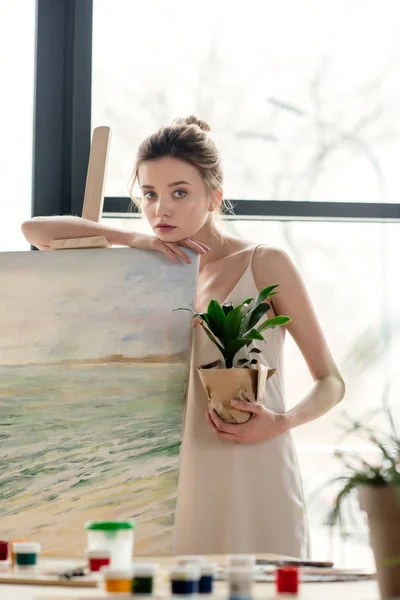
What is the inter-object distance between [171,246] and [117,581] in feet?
2.96

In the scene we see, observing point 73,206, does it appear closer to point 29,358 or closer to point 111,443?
point 29,358

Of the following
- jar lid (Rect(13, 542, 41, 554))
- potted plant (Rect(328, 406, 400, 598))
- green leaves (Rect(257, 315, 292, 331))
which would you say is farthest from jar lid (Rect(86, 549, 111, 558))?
green leaves (Rect(257, 315, 292, 331))

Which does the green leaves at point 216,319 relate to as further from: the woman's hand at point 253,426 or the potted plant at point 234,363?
the woman's hand at point 253,426

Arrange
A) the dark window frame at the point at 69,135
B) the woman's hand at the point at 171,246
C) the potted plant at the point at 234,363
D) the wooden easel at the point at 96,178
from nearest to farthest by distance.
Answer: the potted plant at the point at 234,363 → the woman's hand at the point at 171,246 → the wooden easel at the point at 96,178 → the dark window frame at the point at 69,135

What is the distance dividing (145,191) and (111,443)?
566 millimetres

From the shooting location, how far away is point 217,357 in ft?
5.61

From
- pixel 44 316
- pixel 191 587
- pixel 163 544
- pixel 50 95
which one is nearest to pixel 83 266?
pixel 44 316

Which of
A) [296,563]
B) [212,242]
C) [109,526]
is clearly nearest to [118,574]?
[109,526]

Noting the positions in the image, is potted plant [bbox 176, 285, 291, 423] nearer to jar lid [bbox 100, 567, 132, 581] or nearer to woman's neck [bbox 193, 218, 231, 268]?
woman's neck [bbox 193, 218, 231, 268]

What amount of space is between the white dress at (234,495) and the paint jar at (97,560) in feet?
1.63

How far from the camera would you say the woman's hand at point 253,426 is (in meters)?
1.62

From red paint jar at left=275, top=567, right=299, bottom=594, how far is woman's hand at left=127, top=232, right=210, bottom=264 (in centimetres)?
85

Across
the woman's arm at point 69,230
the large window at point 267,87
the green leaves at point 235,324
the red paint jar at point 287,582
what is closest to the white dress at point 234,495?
the green leaves at point 235,324

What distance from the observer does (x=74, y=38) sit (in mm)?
2322
